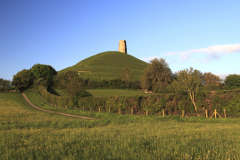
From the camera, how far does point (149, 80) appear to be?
85.6 m

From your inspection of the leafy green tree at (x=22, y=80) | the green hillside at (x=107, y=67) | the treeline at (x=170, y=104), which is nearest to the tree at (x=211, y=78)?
the green hillside at (x=107, y=67)

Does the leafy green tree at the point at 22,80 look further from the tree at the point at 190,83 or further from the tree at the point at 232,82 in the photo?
the tree at the point at 232,82

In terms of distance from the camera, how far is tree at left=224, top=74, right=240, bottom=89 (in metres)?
80.1

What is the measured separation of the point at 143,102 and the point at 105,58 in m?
162

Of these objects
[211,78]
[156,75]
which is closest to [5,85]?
[156,75]

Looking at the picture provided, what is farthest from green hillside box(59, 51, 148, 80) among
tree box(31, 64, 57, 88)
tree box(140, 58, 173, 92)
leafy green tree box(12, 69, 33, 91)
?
tree box(140, 58, 173, 92)

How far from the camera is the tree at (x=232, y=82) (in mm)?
80125

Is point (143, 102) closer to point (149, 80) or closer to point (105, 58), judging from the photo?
point (149, 80)

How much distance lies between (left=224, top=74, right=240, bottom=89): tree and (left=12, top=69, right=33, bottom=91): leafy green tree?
99.1 meters

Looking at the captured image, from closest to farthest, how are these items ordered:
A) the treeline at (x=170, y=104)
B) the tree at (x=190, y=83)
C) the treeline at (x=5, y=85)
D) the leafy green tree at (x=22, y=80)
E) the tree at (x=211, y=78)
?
the treeline at (x=170, y=104), the tree at (x=190, y=83), the treeline at (x=5, y=85), the leafy green tree at (x=22, y=80), the tree at (x=211, y=78)

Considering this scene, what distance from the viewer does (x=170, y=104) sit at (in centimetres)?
3241

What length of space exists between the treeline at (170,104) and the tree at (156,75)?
44827mm

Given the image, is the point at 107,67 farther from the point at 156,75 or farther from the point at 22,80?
the point at 156,75

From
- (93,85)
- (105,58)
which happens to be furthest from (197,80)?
(105,58)
